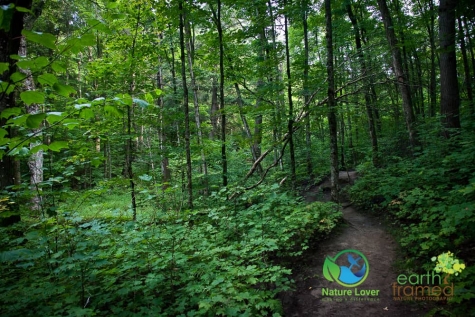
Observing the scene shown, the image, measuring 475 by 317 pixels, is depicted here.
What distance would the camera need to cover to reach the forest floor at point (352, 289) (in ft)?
12.3

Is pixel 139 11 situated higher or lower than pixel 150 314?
higher

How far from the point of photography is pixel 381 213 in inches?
291

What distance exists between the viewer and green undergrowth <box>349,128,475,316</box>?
12.7 ft

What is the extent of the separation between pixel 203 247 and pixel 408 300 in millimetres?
3415

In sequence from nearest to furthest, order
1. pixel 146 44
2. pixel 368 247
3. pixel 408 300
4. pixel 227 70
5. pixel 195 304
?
pixel 195 304, pixel 408 300, pixel 368 247, pixel 146 44, pixel 227 70

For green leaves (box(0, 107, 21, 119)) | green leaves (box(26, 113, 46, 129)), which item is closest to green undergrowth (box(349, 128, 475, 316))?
green leaves (box(26, 113, 46, 129))

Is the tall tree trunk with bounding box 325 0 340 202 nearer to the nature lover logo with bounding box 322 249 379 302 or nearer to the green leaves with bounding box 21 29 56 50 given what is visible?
the nature lover logo with bounding box 322 249 379 302

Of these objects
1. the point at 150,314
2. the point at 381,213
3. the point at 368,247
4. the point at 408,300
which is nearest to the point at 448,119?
A: the point at 381,213

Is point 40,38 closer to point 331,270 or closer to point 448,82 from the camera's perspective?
point 331,270

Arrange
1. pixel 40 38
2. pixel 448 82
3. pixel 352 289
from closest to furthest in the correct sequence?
pixel 40 38, pixel 352 289, pixel 448 82

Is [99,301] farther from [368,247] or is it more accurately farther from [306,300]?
[368,247]

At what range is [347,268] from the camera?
492cm

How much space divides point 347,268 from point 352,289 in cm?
70

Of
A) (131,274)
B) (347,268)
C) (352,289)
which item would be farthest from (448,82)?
(131,274)
